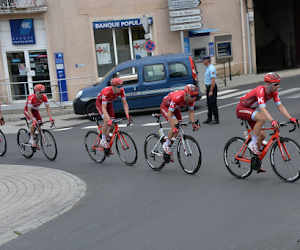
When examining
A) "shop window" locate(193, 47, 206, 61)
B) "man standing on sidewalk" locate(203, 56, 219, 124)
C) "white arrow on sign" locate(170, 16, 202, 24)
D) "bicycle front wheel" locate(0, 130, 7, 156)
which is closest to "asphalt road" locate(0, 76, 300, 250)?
"bicycle front wheel" locate(0, 130, 7, 156)

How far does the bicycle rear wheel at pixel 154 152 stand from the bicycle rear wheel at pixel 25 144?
3.45 metres

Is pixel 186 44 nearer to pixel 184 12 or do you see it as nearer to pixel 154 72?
pixel 184 12

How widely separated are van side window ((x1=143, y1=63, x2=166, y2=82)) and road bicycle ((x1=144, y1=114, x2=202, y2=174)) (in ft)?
24.5

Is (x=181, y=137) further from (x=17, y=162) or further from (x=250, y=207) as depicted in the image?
(x=17, y=162)

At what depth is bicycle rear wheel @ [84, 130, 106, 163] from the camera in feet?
31.1

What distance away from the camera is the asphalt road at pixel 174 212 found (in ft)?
16.2

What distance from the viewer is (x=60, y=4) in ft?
73.1

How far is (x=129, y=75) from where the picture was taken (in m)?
15.8

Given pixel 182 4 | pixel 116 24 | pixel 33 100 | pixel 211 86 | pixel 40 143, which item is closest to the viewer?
pixel 33 100

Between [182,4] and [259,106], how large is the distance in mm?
18298

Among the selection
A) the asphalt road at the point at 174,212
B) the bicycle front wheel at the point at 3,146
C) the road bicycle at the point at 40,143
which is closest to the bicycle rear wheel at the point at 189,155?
the asphalt road at the point at 174,212

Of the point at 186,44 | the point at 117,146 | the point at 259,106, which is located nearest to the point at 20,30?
the point at 186,44

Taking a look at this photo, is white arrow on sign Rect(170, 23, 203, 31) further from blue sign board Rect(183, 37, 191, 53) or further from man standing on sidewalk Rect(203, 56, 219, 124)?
man standing on sidewalk Rect(203, 56, 219, 124)

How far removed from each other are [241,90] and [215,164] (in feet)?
41.6
